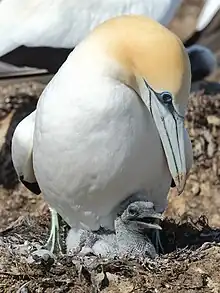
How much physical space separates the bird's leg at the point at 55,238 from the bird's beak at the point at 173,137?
2.77 ft

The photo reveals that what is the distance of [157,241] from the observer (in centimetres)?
518

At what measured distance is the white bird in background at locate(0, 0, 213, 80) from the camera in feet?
26.8

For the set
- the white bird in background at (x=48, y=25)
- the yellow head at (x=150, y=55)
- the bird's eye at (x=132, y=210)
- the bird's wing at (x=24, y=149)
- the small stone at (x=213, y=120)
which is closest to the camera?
the yellow head at (x=150, y=55)

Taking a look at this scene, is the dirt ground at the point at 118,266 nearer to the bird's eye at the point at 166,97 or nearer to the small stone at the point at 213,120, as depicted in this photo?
the bird's eye at the point at 166,97

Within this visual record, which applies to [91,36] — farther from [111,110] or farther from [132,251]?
[132,251]

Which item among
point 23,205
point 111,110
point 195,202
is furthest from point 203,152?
point 111,110

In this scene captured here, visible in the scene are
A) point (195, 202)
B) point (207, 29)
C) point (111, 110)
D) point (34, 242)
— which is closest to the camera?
point (111, 110)

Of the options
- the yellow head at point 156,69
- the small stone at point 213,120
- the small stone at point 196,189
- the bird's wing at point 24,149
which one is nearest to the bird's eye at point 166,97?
the yellow head at point 156,69

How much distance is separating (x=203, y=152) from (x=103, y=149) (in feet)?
12.6

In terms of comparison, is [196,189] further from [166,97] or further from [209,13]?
[166,97]

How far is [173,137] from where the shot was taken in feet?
15.0

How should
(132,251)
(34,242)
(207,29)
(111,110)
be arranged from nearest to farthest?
1. (111,110)
2. (132,251)
3. (34,242)
4. (207,29)

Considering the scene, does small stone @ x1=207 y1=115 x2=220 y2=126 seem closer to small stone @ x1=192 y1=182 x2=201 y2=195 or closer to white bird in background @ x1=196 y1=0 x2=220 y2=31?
small stone @ x1=192 y1=182 x2=201 y2=195

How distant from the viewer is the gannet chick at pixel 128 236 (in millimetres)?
4785
